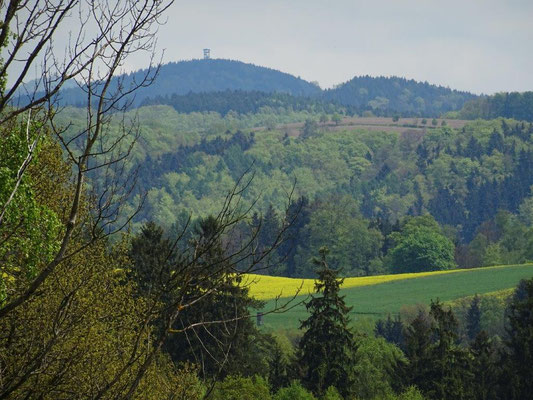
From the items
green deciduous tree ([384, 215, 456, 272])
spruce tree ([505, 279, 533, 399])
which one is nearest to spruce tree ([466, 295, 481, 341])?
spruce tree ([505, 279, 533, 399])

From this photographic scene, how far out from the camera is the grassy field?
93625 millimetres

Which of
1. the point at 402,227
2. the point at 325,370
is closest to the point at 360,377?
the point at 325,370

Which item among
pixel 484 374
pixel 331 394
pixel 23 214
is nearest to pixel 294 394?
pixel 331 394

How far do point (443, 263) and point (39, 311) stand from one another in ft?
419

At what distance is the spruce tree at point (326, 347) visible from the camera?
47656 millimetres

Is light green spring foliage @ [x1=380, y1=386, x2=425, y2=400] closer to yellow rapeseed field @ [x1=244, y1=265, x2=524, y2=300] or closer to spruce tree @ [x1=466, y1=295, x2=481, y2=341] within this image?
yellow rapeseed field @ [x1=244, y1=265, x2=524, y2=300]

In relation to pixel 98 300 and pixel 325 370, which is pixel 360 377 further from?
pixel 98 300

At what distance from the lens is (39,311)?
19.3 metres

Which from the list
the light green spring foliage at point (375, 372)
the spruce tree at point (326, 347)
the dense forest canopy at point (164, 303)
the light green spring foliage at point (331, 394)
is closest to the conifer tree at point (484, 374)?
the dense forest canopy at point (164, 303)

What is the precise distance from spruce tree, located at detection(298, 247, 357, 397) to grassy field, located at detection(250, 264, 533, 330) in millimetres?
38234

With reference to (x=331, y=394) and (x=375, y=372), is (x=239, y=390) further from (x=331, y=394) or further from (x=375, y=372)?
(x=375, y=372)

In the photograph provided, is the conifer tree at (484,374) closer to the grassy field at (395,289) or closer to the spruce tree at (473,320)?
the grassy field at (395,289)

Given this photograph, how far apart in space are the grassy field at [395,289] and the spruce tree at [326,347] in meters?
38.2

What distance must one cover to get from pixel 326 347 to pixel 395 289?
6137 centimetres
